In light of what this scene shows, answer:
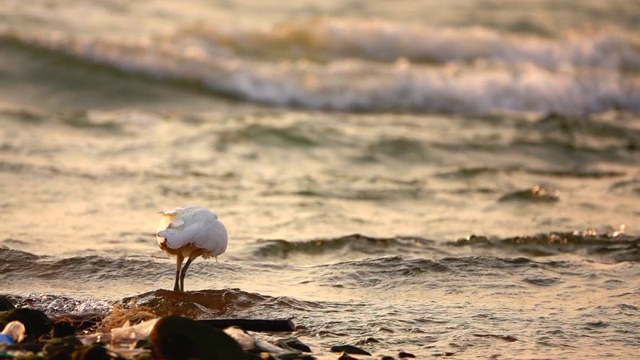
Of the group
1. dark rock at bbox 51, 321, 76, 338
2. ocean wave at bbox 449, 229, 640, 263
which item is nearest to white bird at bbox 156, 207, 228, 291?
dark rock at bbox 51, 321, 76, 338

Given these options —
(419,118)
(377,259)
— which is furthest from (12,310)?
(419,118)

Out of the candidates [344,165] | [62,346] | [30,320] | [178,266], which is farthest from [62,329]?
[344,165]

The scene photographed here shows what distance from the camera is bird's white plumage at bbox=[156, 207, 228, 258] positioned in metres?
5.43

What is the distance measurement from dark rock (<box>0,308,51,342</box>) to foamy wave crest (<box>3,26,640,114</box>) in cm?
920

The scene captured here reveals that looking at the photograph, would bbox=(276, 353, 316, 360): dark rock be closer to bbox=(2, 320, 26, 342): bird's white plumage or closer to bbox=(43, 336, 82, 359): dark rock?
bbox=(43, 336, 82, 359): dark rock

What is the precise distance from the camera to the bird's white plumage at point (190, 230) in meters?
5.43

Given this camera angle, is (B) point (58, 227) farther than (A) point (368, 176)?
No

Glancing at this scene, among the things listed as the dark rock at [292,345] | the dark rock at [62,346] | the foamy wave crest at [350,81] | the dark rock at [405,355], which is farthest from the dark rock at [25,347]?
the foamy wave crest at [350,81]

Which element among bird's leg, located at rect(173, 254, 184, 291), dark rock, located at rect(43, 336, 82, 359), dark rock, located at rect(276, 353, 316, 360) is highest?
bird's leg, located at rect(173, 254, 184, 291)

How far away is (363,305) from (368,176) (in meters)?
4.18

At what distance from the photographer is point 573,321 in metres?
5.70

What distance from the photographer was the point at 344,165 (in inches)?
410

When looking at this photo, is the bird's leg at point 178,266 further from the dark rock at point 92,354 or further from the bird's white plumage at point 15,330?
the dark rock at point 92,354

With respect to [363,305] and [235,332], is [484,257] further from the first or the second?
[235,332]
